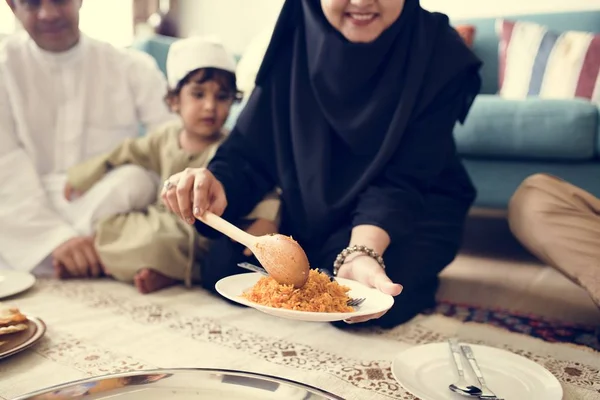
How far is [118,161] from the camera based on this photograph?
5.38 feet

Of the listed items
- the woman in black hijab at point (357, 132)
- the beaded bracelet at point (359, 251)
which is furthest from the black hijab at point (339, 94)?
the beaded bracelet at point (359, 251)

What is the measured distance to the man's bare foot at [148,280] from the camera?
1.40m

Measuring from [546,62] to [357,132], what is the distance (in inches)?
54.3

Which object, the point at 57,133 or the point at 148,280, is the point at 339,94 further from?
the point at 57,133

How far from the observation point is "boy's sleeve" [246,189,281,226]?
1.35m

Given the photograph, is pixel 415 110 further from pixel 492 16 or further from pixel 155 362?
pixel 492 16

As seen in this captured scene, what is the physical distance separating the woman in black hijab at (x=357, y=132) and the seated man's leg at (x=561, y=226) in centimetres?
19

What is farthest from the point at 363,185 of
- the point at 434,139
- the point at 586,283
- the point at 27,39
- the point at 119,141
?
the point at 27,39

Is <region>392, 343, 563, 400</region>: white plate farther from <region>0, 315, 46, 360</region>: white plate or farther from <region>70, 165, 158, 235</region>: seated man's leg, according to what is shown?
<region>70, 165, 158, 235</region>: seated man's leg

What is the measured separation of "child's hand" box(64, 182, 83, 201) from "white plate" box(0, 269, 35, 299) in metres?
0.28

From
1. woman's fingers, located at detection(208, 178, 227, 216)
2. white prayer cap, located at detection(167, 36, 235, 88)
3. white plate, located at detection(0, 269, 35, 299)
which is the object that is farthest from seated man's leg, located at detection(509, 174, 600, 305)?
white plate, located at detection(0, 269, 35, 299)

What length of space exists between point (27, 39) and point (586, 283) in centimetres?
161

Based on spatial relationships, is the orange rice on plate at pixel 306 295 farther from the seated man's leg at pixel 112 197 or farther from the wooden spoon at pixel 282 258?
the seated man's leg at pixel 112 197

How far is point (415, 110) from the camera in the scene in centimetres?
124
